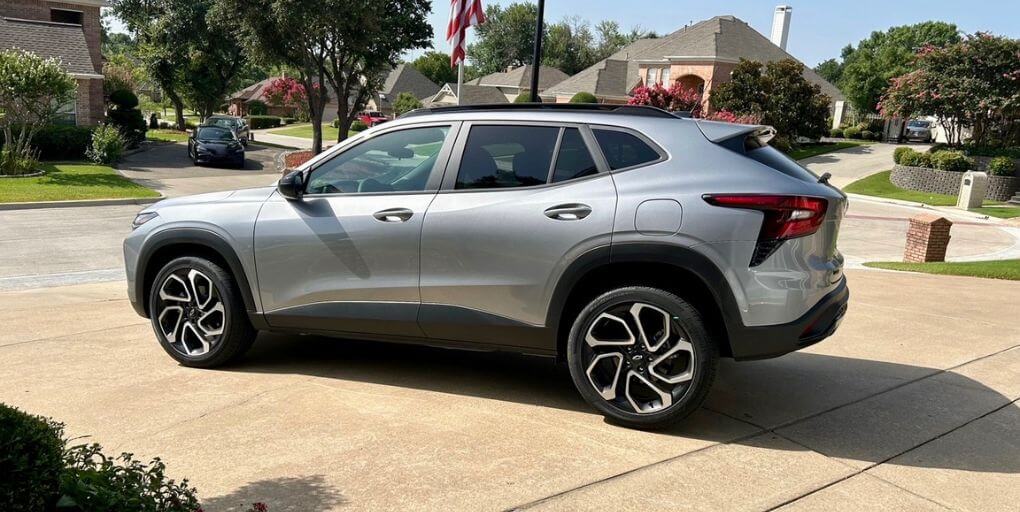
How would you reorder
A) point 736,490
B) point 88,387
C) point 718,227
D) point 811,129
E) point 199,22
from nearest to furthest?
1. point 736,490
2. point 718,227
3. point 88,387
4. point 811,129
5. point 199,22

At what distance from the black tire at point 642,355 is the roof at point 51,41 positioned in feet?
93.8

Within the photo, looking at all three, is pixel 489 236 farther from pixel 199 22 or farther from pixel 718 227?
pixel 199 22

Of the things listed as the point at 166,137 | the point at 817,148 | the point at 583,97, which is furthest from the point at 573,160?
the point at 583,97

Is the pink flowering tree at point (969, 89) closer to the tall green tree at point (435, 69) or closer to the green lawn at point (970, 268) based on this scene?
the green lawn at point (970, 268)

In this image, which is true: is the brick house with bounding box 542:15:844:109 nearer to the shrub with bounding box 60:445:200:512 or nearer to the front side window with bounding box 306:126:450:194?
the front side window with bounding box 306:126:450:194

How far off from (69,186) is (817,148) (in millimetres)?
37939

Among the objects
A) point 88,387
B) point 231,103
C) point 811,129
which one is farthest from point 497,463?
point 231,103

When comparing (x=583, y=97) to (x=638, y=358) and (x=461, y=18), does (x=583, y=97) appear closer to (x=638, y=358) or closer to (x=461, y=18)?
(x=461, y=18)

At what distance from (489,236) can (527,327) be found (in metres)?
0.57

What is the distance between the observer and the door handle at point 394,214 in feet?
15.2

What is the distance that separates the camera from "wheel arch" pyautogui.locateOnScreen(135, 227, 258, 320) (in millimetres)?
5059

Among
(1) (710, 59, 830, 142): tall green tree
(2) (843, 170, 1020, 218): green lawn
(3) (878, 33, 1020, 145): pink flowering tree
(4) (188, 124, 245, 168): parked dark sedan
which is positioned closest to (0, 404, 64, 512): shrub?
(2) (843, 170, 1020, 218): green lawn

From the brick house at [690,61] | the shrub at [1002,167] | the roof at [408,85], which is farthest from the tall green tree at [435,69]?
the shrub at [1002,167]

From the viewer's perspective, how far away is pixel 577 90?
57844mm
